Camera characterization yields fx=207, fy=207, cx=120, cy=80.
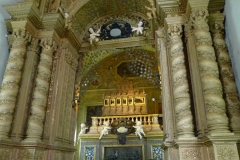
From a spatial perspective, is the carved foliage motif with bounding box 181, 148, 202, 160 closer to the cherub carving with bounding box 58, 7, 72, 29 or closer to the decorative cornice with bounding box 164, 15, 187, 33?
the decorative cornice with bounding box 164, 15, 187, 33

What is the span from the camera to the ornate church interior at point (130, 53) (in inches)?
142

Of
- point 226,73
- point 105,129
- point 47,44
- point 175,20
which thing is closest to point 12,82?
point 47,44

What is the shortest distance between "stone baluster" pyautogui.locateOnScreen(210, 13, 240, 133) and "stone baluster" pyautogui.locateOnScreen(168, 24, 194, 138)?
0.67 metres

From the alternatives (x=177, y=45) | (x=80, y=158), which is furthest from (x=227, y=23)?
(x=80, y=158)

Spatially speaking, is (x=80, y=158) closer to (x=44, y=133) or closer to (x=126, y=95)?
(x=126, y=95)

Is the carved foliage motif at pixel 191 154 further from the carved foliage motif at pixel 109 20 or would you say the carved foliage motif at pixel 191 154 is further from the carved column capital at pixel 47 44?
the carved foliage motif at pixel 109 20

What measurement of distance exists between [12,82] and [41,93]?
627 millimetres

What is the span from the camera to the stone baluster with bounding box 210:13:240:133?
362 centimetres

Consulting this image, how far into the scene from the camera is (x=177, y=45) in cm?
434

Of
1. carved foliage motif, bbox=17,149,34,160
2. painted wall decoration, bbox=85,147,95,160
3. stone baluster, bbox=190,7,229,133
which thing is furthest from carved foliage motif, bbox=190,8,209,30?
painted wall decoration, bbox=85,147,95,160

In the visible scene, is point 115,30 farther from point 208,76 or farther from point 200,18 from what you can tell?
point 208,76

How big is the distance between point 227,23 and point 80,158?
795 cm

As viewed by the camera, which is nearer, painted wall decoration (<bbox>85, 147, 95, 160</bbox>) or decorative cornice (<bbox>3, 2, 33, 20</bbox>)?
decorative cornice (<bbox>3, 2, 33, 20</bbox>)

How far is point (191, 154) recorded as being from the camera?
11.6 ft
